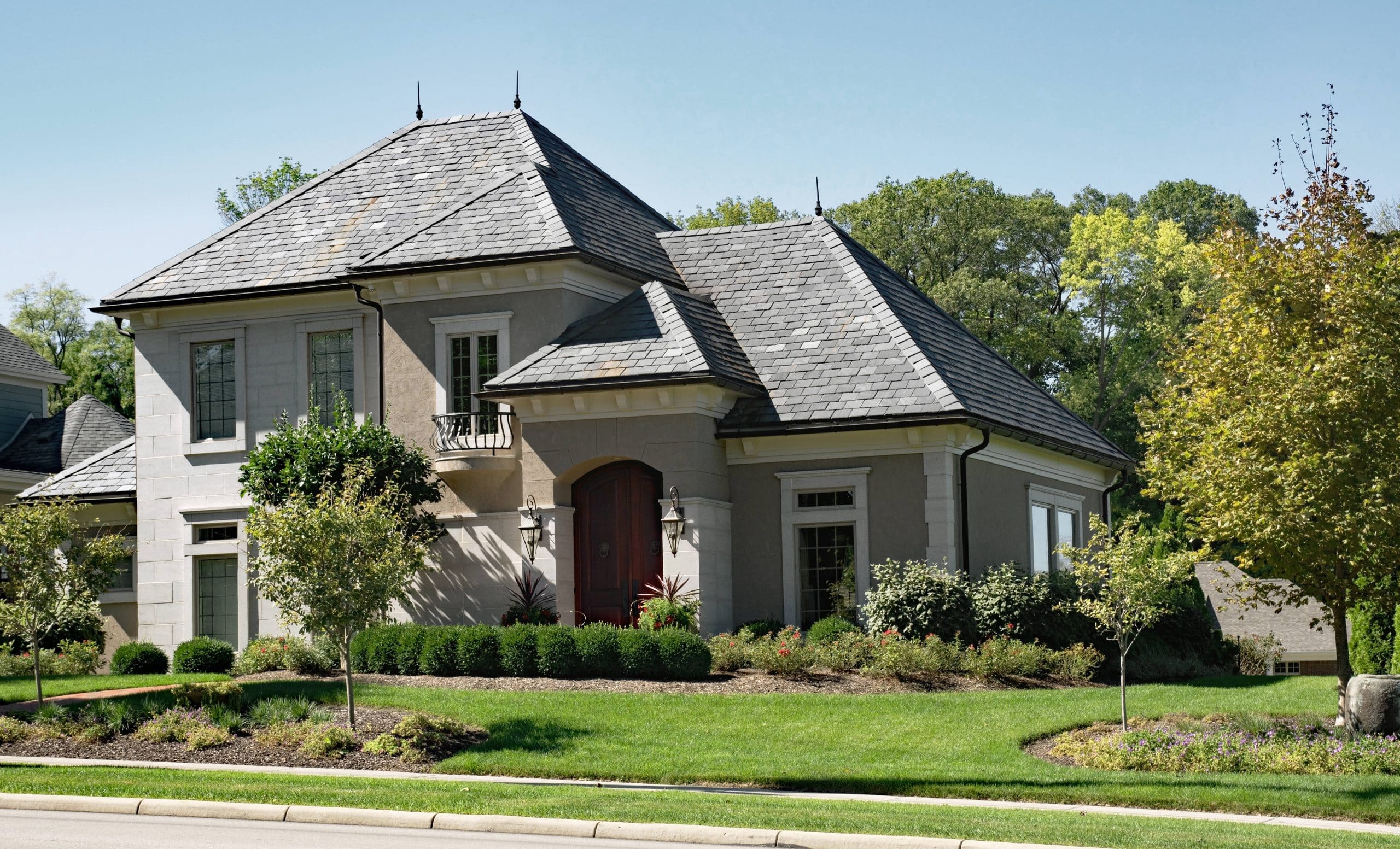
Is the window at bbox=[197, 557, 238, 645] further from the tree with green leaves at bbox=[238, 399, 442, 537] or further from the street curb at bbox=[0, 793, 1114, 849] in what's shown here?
the street curb at bbox=[0, 793, 1114, 849]

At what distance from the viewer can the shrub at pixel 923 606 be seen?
21891 mm

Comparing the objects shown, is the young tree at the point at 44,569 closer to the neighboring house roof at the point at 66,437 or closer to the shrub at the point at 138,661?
the shrub at the point at 138,661

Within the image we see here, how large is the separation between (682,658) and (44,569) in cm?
854

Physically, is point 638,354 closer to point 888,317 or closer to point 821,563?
point 821,563

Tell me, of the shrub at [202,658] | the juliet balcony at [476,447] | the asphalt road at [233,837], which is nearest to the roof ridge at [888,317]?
the juliet balcony at [476,447]

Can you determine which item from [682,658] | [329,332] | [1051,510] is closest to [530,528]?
[682,658]

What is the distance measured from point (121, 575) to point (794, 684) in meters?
16.0

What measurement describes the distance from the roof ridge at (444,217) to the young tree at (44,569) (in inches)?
273

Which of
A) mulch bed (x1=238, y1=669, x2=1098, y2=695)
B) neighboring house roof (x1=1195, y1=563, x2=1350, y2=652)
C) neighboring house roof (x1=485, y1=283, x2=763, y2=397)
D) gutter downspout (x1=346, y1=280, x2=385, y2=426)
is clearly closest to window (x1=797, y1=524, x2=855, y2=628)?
neighboring house roof (x1=485, y1=283, x2=763, y2=397)

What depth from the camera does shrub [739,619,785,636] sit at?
22.9 m

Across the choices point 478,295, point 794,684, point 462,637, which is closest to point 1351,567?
point 794,684

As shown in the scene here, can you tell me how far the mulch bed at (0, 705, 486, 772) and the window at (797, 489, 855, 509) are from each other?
8.78 m

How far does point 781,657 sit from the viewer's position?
67.5 ft

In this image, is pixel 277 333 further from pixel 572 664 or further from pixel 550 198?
pixel 572 664
